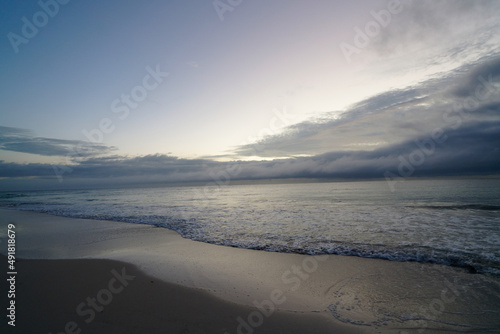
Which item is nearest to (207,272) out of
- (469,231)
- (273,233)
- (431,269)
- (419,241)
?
(273,233)

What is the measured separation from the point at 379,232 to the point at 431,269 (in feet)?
18.4

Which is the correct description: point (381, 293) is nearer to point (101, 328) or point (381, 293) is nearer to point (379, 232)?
point (101, 328)

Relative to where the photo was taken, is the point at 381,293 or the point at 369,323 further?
the point at 381,293

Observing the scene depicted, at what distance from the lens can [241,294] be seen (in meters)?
6.35

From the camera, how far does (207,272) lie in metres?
8.02

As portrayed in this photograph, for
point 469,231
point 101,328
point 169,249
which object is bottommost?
point 469,231

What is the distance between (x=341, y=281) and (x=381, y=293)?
1158mm

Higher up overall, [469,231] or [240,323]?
[240,323]

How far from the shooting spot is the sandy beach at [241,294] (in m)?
4.93

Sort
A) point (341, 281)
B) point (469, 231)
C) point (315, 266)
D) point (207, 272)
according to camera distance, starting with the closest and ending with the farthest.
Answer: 1. point (341, 281)
2. point (207, 272)
3. point (315, 266)
4. point (469, 231)

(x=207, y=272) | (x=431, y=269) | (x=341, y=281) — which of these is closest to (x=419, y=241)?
(x=431, y=269)

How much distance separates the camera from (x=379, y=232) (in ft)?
44.7

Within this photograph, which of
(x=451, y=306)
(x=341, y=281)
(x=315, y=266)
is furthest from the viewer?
(x=315, y=266)

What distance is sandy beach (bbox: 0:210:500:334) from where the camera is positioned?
194 inches
